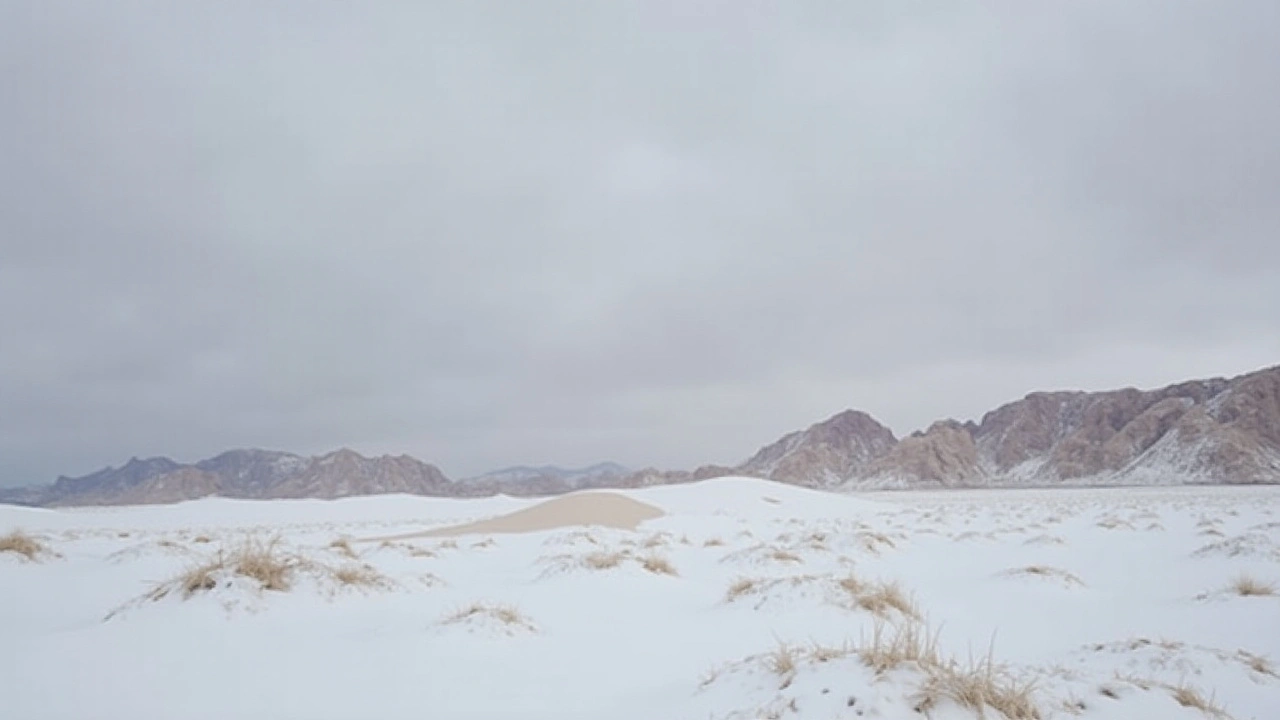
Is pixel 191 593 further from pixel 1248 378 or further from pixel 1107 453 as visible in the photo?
pixel 1248 378

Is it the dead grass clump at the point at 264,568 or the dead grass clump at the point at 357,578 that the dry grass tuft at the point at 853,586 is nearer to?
the dead grass clump at the point at 357,578

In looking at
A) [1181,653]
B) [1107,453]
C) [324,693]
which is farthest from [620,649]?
[1107,453]

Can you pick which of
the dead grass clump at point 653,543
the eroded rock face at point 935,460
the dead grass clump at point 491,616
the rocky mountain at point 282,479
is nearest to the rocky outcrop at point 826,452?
the eroded rock face at point 935,460

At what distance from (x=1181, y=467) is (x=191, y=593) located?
113m

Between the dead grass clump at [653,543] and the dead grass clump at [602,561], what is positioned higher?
the dead grass clump at [602,561]

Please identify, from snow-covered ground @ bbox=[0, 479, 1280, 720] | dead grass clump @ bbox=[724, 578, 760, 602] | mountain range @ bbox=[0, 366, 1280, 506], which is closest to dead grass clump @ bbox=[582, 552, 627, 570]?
snow-covered ground @ bbox=[0, 479, 1280, 720]

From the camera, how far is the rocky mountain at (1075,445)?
311ft

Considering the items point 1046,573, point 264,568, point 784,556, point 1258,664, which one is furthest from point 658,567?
point 1258,664

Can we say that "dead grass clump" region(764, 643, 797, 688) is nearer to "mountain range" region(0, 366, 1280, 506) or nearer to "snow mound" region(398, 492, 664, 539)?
"snow mound" region(398, 492, 664, 539)

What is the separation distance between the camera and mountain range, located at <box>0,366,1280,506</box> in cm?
9656

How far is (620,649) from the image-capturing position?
617 cm

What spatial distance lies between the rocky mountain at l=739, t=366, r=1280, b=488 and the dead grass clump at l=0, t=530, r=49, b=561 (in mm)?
107795

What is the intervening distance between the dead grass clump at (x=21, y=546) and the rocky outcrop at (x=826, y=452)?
384ft

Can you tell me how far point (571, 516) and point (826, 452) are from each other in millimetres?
113874
